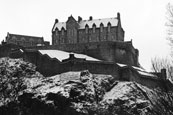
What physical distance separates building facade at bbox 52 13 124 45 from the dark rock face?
739 inches

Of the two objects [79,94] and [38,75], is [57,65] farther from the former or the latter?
[79,94]

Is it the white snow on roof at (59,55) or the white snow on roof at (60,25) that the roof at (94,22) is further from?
the white snow on roof at (59,55)

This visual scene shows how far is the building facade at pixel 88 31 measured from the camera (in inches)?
2598

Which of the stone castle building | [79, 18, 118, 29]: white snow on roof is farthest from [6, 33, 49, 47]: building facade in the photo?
[79, 18, 118, 29]: white snow on roof

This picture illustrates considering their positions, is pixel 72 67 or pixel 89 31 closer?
pixel 72 67

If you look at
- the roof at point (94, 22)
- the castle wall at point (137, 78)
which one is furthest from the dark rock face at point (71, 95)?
the roof at point (94, 22)

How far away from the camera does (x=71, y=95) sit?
43.7 meters

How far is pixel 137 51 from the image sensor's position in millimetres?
61219

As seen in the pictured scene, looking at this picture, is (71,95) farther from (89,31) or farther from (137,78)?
(89,31)

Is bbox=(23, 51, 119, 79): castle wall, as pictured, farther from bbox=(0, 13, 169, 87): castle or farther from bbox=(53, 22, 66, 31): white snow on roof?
bbox=(53, 22, 66, 31): white snow on roof

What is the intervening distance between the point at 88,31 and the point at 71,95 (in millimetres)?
25957

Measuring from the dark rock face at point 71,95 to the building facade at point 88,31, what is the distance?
61.6ft

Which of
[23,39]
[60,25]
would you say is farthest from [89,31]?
[23,39]

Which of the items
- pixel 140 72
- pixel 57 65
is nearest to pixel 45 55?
pixel 57 65
